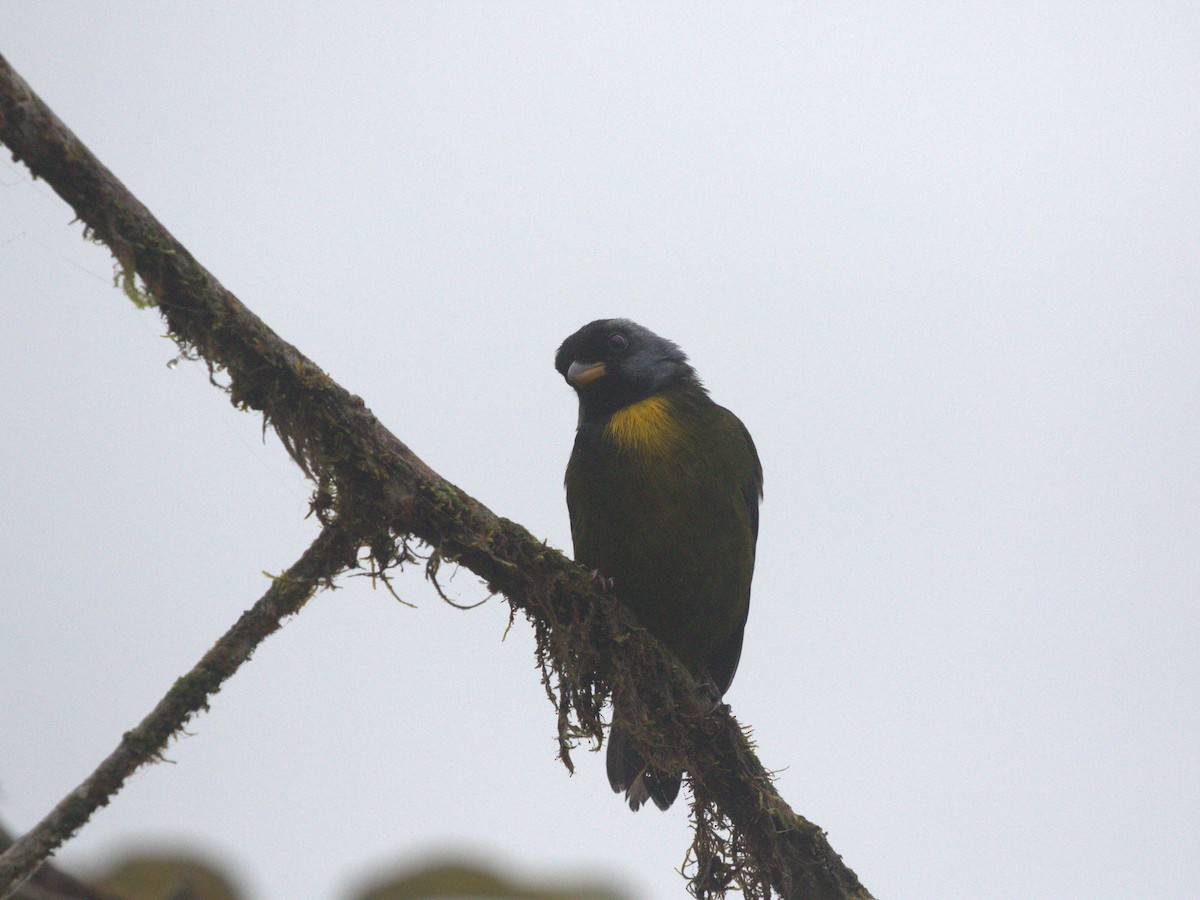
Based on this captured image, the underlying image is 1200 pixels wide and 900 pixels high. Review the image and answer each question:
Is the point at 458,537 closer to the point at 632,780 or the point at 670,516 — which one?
the point at 670,516

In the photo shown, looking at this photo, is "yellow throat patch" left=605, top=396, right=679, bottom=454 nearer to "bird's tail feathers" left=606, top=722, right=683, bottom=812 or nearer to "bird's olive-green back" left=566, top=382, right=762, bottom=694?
"bird's olive-green back" left=566, top=382, right=762, bottom=694

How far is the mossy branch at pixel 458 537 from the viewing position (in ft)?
8.13

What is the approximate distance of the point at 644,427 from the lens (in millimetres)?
4285

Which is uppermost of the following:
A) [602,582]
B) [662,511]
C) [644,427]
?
[644,427]

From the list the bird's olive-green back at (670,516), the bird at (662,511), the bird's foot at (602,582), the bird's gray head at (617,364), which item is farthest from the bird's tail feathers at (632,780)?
the bird's gray head at (617,364)

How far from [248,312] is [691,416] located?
2.05 meters

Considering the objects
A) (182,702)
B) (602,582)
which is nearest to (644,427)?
(602,582)

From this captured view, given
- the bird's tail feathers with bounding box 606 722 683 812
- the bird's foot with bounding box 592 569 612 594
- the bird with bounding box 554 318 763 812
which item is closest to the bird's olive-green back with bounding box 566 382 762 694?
the bird with bounding box 554 318 763 812

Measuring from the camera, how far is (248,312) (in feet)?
8.95

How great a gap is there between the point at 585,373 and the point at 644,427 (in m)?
0.46

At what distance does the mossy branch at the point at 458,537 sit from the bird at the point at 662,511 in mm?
265

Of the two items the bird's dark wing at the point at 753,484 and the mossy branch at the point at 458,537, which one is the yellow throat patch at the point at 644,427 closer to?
the bird's dark wing at the point at 753,484

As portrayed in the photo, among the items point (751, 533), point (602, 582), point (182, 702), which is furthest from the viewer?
point (751, 533)

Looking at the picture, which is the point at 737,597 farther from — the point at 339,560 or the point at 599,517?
the point at 339,560
